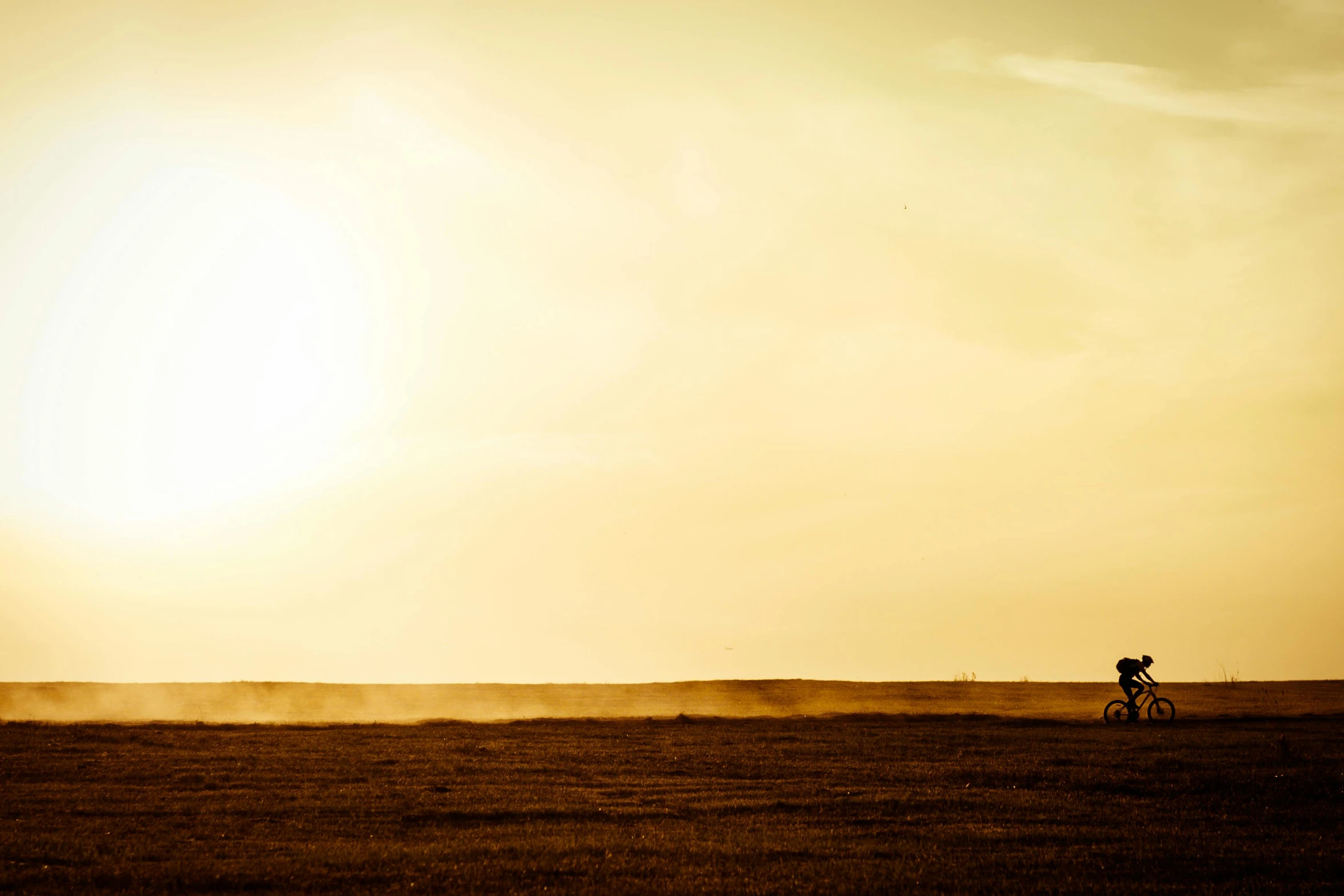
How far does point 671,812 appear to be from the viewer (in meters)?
22.8

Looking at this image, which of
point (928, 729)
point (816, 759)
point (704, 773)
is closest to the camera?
point (704, 773)

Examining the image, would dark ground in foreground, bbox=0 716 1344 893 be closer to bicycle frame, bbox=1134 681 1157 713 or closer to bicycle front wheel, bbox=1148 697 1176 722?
bicycle front wheel, bbox=1148 697 1176 722

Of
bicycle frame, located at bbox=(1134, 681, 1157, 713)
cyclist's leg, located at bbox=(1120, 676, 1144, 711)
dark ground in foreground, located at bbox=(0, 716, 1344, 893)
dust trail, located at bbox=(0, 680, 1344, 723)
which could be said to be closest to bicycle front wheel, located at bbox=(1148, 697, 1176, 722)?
bicycle frame, located at bbox=(1134, 681, 1157, 713)

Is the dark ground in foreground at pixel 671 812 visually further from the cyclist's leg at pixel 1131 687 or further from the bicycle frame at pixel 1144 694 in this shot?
the cyclist's leg at pixel 1131 687

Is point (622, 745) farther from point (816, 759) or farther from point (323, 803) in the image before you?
point (323, 803)

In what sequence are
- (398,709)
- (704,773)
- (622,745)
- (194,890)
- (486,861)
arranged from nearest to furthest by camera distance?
(194,890) < (486,861) < (704,773) < (622,745) < (398,709)

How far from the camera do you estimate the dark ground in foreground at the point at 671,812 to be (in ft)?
55.3

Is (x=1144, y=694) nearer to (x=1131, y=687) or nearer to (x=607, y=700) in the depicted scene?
(x=1131, y=687)

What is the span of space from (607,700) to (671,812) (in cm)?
4309

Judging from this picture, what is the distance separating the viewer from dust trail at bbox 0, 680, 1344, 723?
50656 millimetres

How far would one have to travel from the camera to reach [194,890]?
52.6 feet

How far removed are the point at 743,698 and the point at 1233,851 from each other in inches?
1903

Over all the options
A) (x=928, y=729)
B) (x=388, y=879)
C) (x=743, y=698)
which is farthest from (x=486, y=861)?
(x=743, y=698)

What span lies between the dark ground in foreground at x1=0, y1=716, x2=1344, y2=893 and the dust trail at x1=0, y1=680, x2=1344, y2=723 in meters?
14.9
